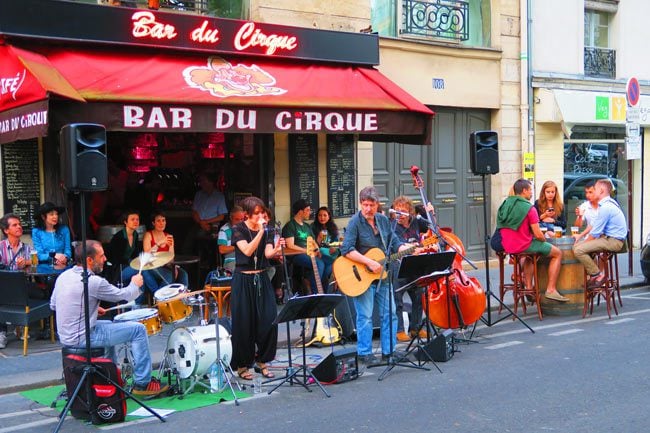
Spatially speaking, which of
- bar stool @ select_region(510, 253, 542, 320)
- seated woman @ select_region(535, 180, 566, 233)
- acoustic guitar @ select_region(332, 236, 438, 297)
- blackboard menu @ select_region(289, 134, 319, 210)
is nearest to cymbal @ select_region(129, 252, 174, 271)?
acoustic guitar @ select_region(332, 236, 438, 297)

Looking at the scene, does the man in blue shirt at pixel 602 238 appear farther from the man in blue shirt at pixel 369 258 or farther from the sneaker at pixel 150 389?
the sneaker at pixel 150 389

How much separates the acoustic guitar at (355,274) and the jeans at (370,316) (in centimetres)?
13

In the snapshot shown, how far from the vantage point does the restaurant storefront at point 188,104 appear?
29.2 feet

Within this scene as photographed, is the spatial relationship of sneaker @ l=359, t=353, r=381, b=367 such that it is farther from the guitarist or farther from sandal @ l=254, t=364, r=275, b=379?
sandal @ l=254, t=364, r=275, b=379

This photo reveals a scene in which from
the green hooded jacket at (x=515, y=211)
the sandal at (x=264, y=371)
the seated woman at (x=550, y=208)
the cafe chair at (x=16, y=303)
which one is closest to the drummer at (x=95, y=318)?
the sandal at (x=264, y=371)

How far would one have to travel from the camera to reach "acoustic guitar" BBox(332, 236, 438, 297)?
7.64 m

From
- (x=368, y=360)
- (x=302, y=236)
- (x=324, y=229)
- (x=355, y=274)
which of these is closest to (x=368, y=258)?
(x=355, y=274)

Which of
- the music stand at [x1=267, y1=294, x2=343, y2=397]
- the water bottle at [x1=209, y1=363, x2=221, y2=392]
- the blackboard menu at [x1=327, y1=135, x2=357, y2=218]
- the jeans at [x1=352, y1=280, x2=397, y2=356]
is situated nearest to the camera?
the music stand at [x1=267, y1=294, x2=343, y2=397]

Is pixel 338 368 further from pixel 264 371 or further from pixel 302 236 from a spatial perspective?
pixel 302 236

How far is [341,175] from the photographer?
1262cm

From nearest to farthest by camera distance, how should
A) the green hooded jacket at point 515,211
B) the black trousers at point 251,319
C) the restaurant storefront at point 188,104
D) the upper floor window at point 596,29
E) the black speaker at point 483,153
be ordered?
the black trousers at point 251,319 < the restaurant storefront at point 188,104 < the black speaker at point 483,153 < the green hooded jacket at point 515,211 < the upper floor window at point 596,29

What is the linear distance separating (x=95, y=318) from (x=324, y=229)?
535 cm

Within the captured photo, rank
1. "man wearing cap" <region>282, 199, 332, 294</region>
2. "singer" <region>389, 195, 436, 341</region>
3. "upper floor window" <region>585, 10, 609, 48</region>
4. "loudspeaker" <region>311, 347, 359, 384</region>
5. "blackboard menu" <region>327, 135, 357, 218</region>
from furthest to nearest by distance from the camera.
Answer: "upper floor window" <region>585, 10, 609, 48</region> < "blackboard menu" <region>327, 135, 357, 218</region> < "man wearing cap" <region>282, 199, 332, 294</region> < "singer" <region>389, 195, 436, 341</region> < "loudspeaker" <region>311, 347, 359, 384</region>

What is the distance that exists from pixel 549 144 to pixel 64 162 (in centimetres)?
1140
